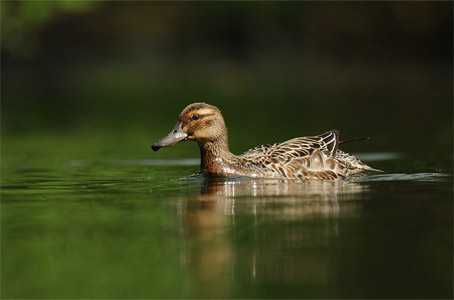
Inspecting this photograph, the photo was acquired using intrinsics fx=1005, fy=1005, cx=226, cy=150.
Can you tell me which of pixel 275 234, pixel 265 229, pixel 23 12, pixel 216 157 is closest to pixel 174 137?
pixel 216 157

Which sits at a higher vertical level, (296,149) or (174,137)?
(174,137)

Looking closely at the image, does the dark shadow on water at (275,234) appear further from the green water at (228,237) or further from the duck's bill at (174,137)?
the duck's bill at (174,137)

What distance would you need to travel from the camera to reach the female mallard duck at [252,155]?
37.4ft

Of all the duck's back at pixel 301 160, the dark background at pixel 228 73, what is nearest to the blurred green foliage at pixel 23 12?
the dark background at pixel 228 73

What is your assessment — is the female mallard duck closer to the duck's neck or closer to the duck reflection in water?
the duck's neck

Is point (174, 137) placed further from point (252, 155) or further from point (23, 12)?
point (23, 12)

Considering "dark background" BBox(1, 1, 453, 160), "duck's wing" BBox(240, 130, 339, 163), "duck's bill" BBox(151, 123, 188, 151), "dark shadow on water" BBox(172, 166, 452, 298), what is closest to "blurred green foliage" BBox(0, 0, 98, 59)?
"dark background" BBox(1, 1, 453, 160)

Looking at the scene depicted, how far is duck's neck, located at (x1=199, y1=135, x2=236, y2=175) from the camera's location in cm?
1166

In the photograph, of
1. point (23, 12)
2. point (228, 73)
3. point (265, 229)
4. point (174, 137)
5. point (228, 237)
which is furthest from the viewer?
point (228, 73)

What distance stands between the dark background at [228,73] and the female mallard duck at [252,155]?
9.01ft

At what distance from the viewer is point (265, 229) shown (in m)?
8.09

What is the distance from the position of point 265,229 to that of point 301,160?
3.50 meters

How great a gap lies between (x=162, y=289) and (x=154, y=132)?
12.1 metres

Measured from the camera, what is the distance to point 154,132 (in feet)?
60.2
